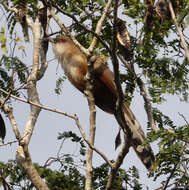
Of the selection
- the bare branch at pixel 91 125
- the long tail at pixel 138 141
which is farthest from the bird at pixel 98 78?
the bare branch at pixel 91 125

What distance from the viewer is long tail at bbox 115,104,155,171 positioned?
4267 millimetres

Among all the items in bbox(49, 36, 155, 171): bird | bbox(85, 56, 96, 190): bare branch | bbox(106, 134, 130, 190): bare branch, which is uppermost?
bbox(49, 36, 155, 171): bird

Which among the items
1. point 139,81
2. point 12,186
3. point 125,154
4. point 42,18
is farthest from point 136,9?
point 12,186

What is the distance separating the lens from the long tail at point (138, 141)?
4.27 metres

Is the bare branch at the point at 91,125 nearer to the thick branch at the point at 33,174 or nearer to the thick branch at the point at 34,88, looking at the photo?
the thick branch at the point at 33,174

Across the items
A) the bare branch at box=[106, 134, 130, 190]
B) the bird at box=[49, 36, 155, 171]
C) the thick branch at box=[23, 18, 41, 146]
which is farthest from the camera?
the bird at box=[49, 36, 155, 171]

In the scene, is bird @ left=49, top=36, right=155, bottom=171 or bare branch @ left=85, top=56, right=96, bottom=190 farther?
bird @ left=49, top=36, right=155, bottom=171

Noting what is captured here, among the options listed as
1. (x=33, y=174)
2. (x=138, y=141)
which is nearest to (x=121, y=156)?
(x=33, y=174)

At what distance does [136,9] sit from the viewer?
4059 mm

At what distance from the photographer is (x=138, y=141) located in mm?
4527

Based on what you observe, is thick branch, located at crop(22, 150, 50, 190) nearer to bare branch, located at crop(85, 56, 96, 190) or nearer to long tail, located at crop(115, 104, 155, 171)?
bare branch, located at crop(85, 56, 96, 190)

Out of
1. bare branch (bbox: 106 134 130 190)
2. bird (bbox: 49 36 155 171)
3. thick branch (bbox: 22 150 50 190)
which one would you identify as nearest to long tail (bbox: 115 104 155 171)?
bird (bbox: 49 36 155 171)

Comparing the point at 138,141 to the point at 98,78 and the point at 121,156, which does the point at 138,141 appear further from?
the point at 121,156

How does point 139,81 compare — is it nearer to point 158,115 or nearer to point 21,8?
point 158,115
